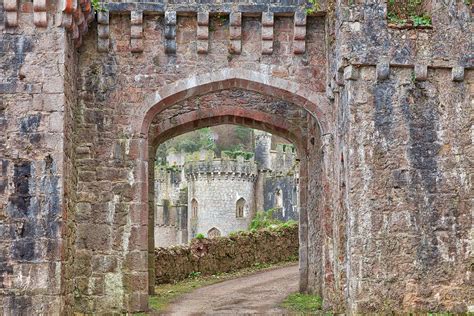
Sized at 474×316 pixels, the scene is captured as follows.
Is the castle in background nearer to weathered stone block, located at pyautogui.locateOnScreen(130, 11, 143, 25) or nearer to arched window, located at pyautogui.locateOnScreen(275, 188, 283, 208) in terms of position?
arched window, located at pyautogui.locateOnScreen(275, 188, 283, 208)

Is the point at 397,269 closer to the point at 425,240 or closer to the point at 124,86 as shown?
the point at 425,240

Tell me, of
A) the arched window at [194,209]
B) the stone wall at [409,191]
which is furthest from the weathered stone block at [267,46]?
the arched window at [194,209]

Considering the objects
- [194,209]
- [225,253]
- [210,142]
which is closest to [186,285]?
[225,253]

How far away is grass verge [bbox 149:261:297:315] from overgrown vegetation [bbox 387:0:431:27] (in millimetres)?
5907

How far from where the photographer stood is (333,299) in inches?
484

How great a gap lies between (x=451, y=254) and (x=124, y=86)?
550 centimetres

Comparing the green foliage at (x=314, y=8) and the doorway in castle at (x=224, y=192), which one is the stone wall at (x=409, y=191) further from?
the doorway in castle at (x=224, y=192)

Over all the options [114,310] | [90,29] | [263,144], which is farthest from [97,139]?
[263,144]

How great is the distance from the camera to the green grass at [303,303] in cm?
1354

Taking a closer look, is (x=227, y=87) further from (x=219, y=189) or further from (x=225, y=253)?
(x=219, y=189)

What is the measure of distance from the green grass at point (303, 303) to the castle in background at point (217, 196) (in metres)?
30.8

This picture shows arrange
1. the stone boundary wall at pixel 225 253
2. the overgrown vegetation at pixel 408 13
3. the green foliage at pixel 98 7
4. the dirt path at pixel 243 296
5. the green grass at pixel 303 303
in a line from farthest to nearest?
the stone boundary wall at pixel 225 253
the dirt path at pixel 243 296
the green grass at pixel 303 303
the green foliage at pixel 98 7
the overgrown vegetation at pixel 408 13

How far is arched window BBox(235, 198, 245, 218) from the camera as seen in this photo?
49.3m

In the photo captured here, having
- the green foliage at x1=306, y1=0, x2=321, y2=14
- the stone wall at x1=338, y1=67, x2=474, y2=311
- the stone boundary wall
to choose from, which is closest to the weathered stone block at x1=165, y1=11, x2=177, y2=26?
the green foliage at x1=306, y1=0, x2=321, y2=14
